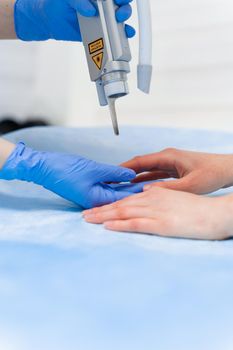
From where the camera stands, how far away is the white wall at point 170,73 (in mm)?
2432

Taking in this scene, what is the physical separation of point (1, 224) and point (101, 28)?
47cm

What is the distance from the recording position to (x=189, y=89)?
8.30ft

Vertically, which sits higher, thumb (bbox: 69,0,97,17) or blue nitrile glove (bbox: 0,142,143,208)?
thumb (bbox: 69,0,97,17)

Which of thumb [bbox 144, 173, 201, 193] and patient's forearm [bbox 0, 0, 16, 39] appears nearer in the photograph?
thumb [bbox 144, 173, 201, 193]

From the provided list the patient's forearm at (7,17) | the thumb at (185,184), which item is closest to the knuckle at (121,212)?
the thumb at (185,184)

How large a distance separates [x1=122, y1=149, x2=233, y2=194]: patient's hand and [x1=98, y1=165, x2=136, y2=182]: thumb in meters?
0.08

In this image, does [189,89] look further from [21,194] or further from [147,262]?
[147,262]

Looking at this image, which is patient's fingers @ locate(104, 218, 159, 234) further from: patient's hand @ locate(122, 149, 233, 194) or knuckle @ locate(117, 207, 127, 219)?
patient's hand @ locate(122, 149, 233, 194)

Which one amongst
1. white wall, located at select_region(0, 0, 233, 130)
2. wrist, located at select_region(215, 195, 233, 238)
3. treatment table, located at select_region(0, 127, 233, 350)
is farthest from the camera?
white wall, located at select_region(0, 0, 233, 130)

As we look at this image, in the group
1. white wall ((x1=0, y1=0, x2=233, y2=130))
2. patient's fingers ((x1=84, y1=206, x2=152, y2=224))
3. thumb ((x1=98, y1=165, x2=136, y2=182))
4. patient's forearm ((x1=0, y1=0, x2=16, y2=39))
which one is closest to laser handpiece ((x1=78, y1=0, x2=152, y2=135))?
thumb ((x1=98, y1=165, x2=136, y2=182))

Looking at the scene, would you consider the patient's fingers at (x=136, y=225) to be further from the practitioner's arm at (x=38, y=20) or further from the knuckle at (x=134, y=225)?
the practitioner's arm at (x=38, y=20)

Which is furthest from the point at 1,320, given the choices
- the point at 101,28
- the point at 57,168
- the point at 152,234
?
the point at 101,28

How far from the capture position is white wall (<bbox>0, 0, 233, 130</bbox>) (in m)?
2.43

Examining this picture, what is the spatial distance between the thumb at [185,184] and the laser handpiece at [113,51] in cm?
22
